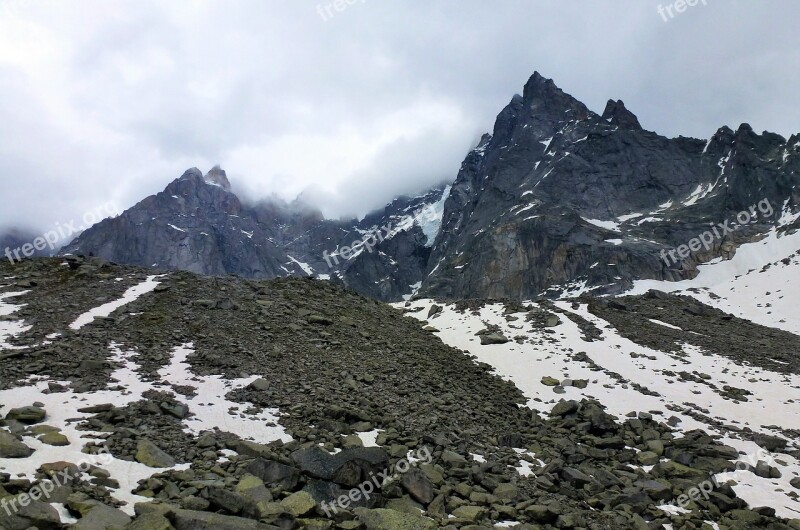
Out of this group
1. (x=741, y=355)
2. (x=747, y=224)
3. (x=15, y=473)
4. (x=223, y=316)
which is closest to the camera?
(x=15, y=473)

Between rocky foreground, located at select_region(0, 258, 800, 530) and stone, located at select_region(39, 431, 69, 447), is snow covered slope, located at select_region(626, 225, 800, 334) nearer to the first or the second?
rocky foreground, located at select_region(0, 258, 800, 530)

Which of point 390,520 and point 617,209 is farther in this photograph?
point 617,209

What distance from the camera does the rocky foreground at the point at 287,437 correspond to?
1025 centimetres

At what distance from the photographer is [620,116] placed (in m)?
191

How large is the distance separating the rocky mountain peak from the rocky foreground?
192118mm

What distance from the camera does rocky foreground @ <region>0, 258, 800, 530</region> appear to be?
10.2m

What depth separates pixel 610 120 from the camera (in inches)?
7638

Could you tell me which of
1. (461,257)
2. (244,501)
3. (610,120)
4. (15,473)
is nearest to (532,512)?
(244,501)

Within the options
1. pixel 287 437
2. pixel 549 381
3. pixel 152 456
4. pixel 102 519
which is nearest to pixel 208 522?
pixel 102 519

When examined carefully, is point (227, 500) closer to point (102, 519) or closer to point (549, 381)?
point (102, 519)

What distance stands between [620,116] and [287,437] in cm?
20948

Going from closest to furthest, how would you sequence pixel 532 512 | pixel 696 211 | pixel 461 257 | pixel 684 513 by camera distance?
pixel 532 512
pixel 684 513
pixel 696 211
pixel 461 257

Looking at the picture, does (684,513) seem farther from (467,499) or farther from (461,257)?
(461,257)

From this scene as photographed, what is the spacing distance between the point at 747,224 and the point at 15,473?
151916 mm
